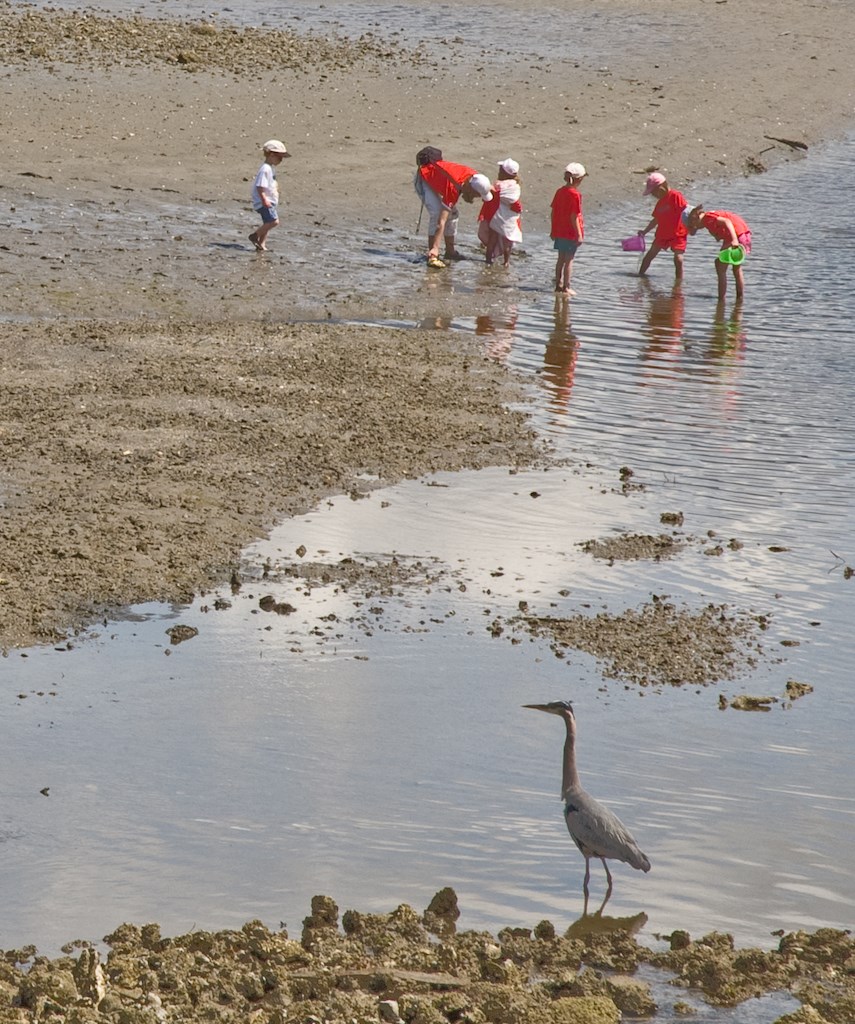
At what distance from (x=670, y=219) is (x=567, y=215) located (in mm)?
1932

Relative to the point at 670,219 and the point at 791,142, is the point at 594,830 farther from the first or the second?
the point at 791,142

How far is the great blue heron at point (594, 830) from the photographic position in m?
6.39

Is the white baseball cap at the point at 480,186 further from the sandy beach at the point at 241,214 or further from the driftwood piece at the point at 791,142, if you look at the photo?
the driftwood piece at the point at 791,142

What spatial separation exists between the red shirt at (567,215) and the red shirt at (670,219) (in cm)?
155

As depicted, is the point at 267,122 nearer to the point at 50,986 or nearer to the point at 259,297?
the point at 259,297

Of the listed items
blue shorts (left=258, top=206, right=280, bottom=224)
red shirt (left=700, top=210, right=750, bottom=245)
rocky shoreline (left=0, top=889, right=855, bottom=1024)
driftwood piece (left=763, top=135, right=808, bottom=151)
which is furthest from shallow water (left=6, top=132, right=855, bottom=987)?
driftwood piece (left=763, top=135, right=808, bottom=151)

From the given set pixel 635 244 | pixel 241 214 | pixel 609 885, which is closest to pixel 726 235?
pixel 635 244

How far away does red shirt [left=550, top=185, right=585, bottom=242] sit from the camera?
18016mm

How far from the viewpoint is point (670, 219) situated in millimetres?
19359

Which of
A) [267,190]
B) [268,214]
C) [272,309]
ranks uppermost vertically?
[267,190]

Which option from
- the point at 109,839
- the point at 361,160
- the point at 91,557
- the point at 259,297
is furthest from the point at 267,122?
the point at 109,839

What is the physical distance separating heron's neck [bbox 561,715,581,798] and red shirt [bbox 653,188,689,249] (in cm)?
1337

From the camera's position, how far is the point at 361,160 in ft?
75.9

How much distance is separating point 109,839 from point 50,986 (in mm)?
1432
